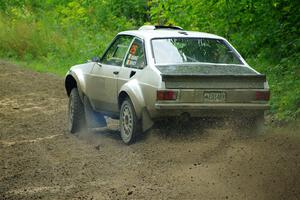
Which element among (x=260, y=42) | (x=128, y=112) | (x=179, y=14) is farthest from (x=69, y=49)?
(x=128, y=112)

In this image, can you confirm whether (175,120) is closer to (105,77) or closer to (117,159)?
(117,159)

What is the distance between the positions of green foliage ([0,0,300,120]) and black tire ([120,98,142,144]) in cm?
268

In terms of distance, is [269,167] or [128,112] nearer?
[269,167]

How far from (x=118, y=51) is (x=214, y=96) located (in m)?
2.23

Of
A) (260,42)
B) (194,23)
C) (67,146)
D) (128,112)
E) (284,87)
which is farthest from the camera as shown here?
(194,23)

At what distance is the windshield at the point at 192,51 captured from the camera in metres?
10.0

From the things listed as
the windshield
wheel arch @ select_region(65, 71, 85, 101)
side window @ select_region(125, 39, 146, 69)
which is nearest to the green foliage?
the windshield

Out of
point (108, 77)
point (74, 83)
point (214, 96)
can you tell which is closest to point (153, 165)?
point (214, 96)

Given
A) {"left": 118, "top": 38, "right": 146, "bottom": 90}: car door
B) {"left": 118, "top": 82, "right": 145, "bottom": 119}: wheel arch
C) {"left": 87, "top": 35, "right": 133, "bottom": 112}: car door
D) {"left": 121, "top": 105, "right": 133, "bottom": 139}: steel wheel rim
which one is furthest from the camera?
{"left": 87, "top": 35, "right": 133, "bottom": 112}: car door

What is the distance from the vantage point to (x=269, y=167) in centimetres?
816

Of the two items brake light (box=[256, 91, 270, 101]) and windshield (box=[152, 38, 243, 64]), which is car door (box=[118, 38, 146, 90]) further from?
brake light (box=[256, 91, 270, 101])

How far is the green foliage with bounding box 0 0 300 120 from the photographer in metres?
14.3

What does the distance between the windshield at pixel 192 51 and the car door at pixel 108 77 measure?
2.70 ft

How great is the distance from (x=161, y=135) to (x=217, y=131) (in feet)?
2.41
